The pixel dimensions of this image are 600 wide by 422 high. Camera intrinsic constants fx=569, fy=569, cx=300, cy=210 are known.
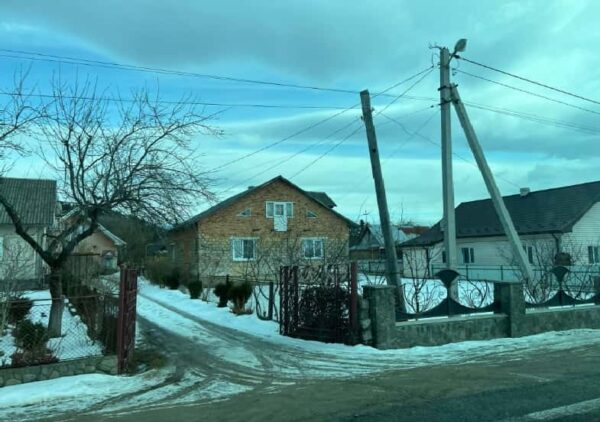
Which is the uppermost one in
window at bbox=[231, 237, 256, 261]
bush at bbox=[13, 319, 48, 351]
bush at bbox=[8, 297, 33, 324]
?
window at bbox=[231, 237, 256, 261]

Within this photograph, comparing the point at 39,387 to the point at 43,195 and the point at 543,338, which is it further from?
the point at 43,195

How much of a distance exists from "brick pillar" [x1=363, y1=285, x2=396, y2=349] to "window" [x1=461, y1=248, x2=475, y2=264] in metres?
29.4

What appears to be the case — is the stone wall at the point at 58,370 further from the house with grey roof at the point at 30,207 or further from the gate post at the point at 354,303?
the house with grey roof at the point at 30,207

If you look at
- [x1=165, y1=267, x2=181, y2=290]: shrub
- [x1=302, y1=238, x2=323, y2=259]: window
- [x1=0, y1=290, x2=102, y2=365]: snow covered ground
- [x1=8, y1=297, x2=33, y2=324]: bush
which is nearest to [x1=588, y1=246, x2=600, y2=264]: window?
[x1=302, y1=238, x2=323, y2=259]: window

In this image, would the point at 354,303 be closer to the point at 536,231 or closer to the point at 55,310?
the point at 55,310


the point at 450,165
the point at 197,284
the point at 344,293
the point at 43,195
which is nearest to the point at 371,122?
the point at 450,165

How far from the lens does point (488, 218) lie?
40.5 m

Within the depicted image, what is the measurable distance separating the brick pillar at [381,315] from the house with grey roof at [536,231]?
62.3 feet

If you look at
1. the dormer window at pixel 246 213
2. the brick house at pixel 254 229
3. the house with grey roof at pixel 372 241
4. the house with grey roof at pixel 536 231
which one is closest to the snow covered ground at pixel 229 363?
the house with grey roof at pixel 536 231

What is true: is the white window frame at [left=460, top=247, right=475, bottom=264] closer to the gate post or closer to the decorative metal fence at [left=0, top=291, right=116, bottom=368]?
the gate post

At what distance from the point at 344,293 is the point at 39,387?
6073 millimetres

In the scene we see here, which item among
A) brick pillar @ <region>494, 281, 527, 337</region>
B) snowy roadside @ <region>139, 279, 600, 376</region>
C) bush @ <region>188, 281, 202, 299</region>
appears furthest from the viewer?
bush @ <region>188, 281, 202, 299</region>

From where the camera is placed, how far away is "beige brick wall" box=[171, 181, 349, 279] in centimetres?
3494

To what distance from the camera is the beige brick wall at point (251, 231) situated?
34938mm
